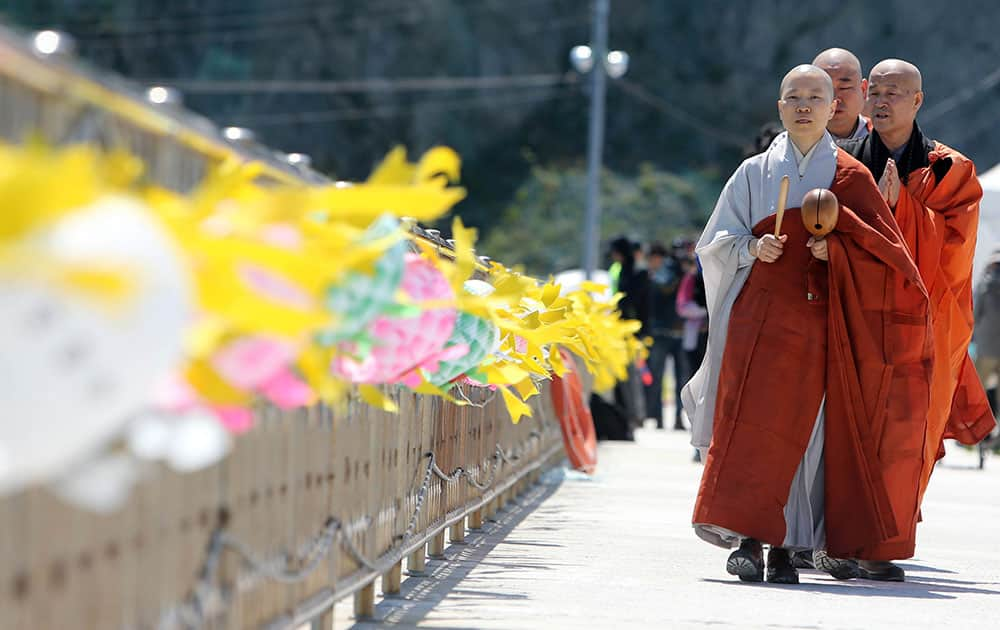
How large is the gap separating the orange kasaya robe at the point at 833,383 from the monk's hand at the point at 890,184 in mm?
515

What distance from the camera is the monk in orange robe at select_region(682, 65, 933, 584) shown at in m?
6.96

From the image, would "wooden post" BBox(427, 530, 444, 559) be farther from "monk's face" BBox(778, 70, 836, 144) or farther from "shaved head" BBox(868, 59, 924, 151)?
"shaved head" BBox(868, 59, 924, 151)

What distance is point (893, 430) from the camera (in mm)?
7113

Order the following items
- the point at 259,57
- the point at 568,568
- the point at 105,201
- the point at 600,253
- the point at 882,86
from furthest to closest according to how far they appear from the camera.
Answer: the point at 259,57
the point at 600,253
the point at 882,86
the point at 568,568
the point at 105,201

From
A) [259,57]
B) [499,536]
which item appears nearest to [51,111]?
[499,536]

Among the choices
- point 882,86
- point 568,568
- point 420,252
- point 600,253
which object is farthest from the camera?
point 600,253

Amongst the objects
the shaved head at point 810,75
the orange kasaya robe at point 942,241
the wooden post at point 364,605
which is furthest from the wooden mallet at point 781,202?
the wooden post at point 364,605

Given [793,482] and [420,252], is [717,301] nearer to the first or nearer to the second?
[793,482]

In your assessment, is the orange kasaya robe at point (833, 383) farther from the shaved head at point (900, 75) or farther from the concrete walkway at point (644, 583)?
the shaved head at point (900, 75)

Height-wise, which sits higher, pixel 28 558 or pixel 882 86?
pixel 882 86

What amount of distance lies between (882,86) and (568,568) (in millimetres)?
2483

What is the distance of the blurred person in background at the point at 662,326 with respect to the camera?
60.3ft

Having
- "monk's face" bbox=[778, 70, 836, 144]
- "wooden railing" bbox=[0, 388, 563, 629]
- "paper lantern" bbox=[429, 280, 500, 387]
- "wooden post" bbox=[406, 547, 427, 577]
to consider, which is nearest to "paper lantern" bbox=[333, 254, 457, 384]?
"wooden railing" bbox=[0, 388, 563, 629]

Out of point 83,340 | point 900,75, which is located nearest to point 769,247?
point 900,75
